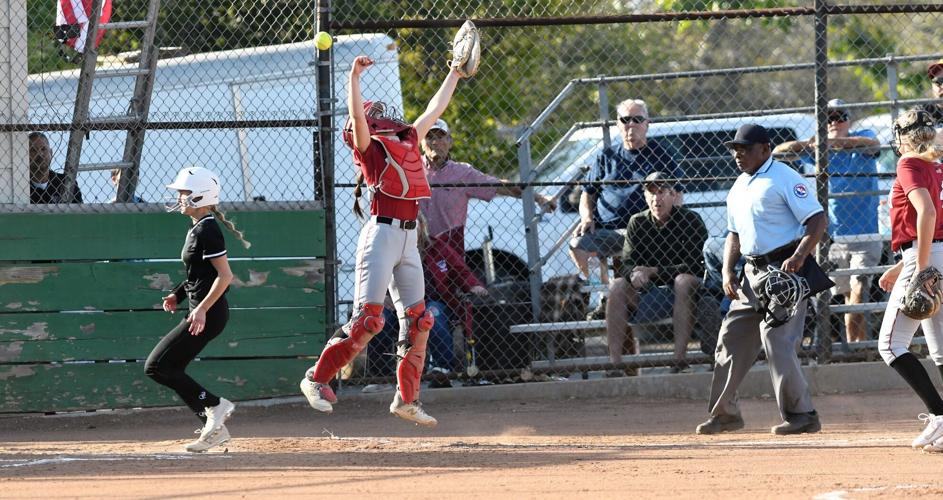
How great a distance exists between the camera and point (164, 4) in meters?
16.4

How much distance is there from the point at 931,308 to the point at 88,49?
6.26m

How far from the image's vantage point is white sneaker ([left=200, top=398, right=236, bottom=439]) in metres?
7.64

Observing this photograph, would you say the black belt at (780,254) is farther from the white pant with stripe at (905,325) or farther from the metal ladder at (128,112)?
the metal ladder at (128,112)

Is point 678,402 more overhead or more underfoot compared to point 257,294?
more underfoot

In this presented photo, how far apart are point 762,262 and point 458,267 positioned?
9.07 feet

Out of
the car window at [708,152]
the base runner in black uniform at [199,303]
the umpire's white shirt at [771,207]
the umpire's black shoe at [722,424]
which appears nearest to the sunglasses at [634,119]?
the car window at [708,152]

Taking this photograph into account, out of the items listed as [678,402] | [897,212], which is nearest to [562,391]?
[678,402]

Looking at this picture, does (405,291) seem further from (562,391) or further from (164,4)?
(164,4)

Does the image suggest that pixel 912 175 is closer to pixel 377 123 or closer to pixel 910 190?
pixel 910 190

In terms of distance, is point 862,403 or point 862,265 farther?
point 862,265

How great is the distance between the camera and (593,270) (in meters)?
10.5

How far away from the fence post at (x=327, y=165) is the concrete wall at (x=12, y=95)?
7.37ft

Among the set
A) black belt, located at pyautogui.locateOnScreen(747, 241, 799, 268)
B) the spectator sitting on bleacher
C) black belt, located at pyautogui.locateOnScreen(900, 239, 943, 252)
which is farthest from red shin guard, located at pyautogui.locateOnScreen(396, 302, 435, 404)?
black belt, located at pyautogui.locateOnScreen(900, 239, 943, 252)

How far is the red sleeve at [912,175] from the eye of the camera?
22.9ft
